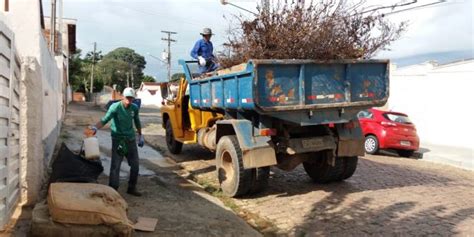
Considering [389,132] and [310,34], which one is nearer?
[310,34]

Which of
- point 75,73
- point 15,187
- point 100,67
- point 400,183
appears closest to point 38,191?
point 15,187

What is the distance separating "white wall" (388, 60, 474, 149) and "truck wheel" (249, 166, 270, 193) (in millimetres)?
12035

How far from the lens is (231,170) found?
767cm

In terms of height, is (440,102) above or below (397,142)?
above

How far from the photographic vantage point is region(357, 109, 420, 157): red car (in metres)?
13.7

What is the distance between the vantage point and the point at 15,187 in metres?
5.41

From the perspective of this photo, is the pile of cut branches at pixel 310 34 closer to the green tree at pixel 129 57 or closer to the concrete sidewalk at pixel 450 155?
the concrete sidewalk at pixel 450 155

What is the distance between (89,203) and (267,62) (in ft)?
10.2

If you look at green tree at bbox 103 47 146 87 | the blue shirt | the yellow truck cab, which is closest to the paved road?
the yellow truck cab

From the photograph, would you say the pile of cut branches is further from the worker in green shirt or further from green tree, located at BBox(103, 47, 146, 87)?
green tree, located at BBox(103, 47, 146, 87)

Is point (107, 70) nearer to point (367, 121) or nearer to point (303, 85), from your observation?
point (367, 121)

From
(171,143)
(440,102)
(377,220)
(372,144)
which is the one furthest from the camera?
(440,102)

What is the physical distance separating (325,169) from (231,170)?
5.35 feet

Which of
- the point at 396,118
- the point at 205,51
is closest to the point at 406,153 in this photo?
the point at 396,118
